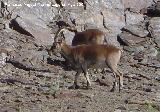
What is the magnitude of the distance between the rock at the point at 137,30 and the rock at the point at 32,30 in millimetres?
3611

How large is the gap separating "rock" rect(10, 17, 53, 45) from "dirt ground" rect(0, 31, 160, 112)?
27 centimetres

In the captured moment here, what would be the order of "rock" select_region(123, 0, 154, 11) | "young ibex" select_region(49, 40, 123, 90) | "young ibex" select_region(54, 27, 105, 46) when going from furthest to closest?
"rock" select_region(123, 0, 154, 11)
"young ibex" select_region(54, 27, 105, 46)
"young ibex" select_region(49, 40, 123, 90)

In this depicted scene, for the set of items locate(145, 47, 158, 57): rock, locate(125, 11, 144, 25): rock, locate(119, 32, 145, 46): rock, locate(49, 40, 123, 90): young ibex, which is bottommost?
locate(145, 47, 158, 57): rock

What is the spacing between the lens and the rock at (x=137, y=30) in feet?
76.2

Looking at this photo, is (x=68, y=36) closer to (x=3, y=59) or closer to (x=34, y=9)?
(x=34, y=9)

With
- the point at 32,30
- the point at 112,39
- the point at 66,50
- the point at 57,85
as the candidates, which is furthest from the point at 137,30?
the point at 57,85

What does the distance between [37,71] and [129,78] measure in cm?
285

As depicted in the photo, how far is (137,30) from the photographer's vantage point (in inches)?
923

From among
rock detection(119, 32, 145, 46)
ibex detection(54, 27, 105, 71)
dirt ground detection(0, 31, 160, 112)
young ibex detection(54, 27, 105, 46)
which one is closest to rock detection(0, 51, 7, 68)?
dirt ground detection(0, 31, 160, 112)

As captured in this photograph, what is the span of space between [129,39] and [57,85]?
861 centimetres

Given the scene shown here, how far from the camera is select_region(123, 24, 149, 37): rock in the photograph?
23236 millimetres

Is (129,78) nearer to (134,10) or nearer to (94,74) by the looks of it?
(94,74)

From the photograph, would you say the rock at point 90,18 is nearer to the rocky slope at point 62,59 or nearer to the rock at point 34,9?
the rocky slope at point 62,59

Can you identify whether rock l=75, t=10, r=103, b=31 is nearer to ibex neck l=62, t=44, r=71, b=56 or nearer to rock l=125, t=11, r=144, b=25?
rock l=125, t=11, r=144, b=25
